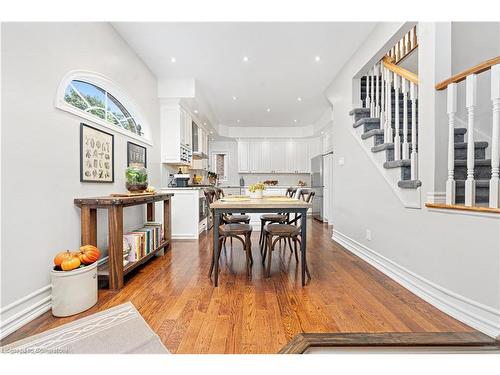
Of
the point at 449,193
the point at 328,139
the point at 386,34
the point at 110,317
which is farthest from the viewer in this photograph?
the point at 328,139

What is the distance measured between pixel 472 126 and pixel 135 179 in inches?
130

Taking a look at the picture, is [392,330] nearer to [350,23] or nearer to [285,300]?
[285,300]

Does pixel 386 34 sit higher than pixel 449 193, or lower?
higher

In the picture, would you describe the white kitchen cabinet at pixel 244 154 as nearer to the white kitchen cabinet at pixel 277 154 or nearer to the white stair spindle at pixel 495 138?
the white kitchen cabinet at pixel 277 154

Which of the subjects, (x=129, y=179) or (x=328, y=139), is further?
(x=328, y=139)

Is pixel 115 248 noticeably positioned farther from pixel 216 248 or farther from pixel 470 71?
pixel 470 71

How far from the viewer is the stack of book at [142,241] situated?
8.40 ft

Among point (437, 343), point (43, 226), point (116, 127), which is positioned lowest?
point (437, 343)

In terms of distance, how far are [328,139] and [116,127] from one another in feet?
15.9

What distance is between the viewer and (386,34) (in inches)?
102

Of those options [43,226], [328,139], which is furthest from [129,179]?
[328,139]

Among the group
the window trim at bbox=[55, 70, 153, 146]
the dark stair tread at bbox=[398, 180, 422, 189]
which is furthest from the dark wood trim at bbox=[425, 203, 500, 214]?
the window trim at bbox=[55, 70, 153, 146]

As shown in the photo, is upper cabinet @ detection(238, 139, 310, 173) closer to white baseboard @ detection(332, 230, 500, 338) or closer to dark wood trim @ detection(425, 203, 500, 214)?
white baseboard @ detection(332, 230, 500, 338)
